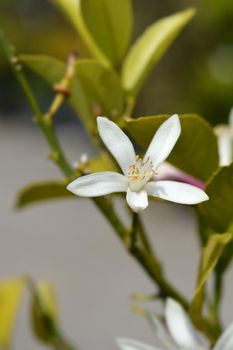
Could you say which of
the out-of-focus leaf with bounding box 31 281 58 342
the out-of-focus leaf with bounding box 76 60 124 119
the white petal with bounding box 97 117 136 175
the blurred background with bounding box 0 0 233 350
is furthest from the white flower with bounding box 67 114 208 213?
the blurred background with bounding box 0 0 233 350

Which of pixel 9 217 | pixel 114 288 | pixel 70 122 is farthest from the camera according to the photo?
pixel 70 122

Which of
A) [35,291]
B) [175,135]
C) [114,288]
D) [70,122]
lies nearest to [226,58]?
[114,288]

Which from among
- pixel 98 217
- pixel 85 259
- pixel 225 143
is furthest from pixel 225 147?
pixel 98 217

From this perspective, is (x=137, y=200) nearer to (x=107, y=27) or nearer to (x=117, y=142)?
(x=117, y=142)

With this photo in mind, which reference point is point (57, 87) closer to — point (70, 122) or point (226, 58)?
point (226, 58)

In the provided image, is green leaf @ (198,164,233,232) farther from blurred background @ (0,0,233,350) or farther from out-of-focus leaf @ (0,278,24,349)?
blurred background @ (0,0,233,350)
